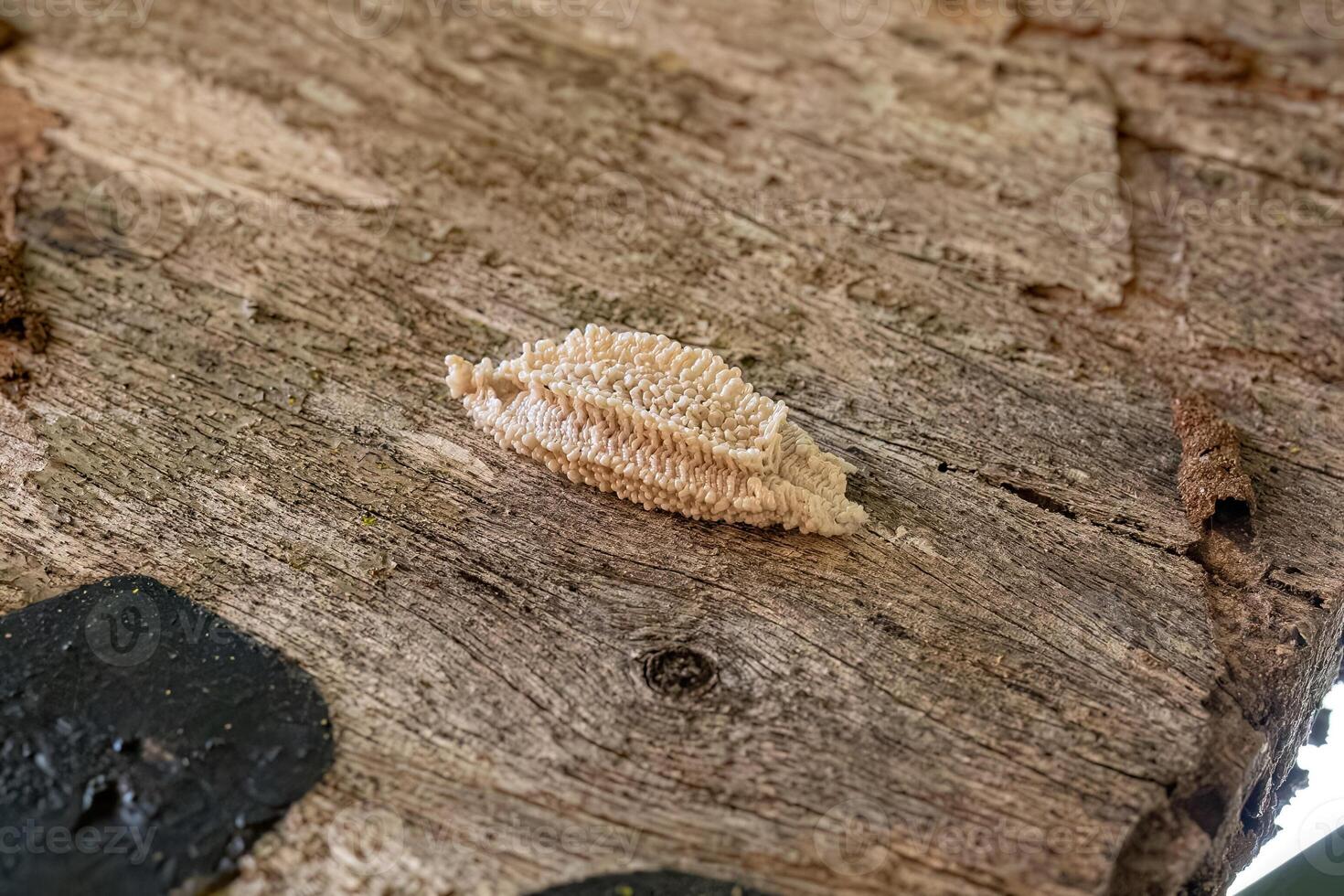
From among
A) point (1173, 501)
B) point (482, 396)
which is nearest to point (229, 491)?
point (482, 396)

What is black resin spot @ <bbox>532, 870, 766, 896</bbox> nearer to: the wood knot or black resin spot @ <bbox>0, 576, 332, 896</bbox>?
the wood knot

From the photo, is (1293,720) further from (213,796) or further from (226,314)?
(226,314)

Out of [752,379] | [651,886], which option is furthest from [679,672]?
[752,379]

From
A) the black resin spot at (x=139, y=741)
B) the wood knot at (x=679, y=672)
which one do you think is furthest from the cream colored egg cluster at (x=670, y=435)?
the black resin spot at (x=139, y=741)

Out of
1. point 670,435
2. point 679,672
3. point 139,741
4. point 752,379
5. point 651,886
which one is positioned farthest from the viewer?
point 752,379

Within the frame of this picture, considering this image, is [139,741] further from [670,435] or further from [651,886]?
[670,435]

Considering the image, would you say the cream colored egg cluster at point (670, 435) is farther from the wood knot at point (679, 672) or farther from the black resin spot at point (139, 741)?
the black resin spot at point (139, 741)
